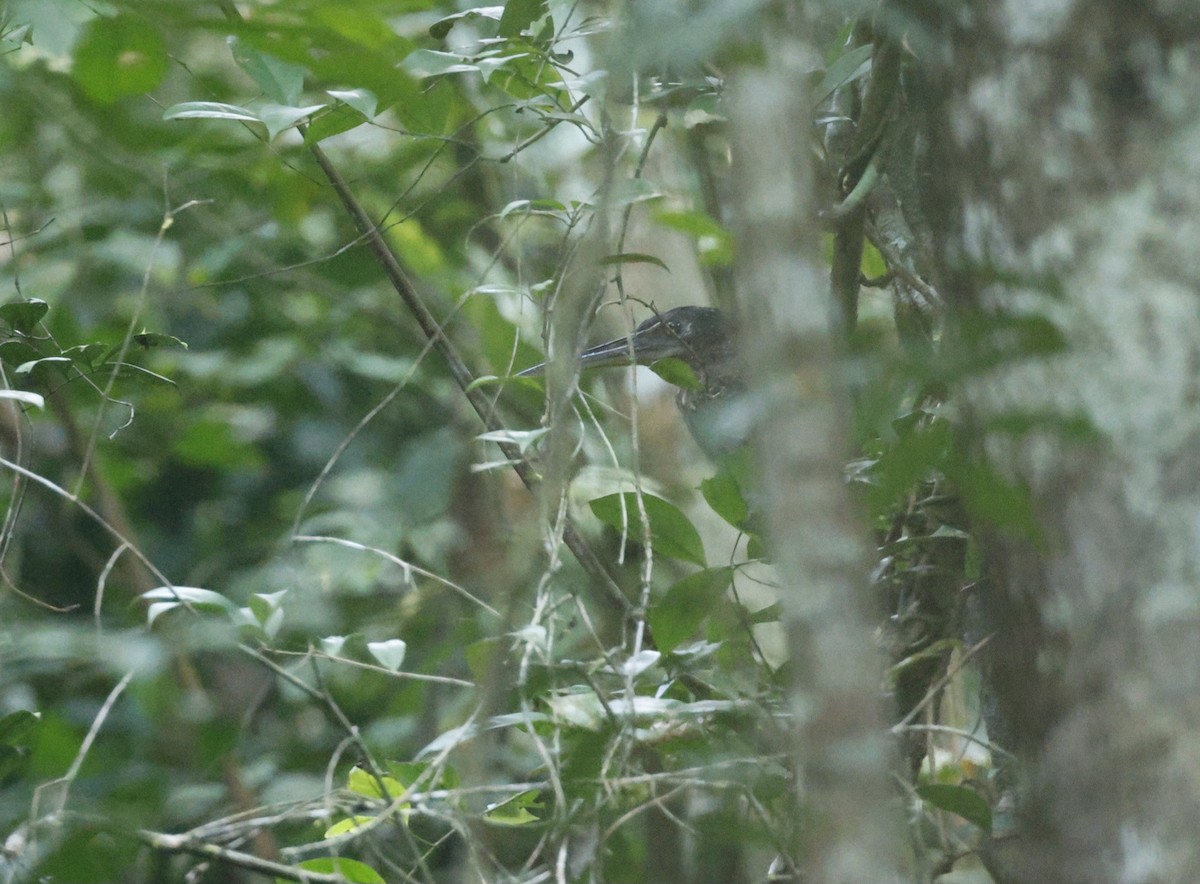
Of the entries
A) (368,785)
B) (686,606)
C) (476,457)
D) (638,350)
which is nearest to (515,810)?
(368,785)

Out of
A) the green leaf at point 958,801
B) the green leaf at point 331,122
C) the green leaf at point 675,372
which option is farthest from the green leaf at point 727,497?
the green leaf at point 331,122

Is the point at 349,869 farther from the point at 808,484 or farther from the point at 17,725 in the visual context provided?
the point at 808,484

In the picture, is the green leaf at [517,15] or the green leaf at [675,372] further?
the green leaf at [675,372]

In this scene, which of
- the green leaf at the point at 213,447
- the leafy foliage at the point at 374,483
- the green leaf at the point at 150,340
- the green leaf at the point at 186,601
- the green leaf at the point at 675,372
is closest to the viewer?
the leafy foliage at the point at 374,483

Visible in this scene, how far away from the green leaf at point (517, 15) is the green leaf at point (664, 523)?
571 millimetres

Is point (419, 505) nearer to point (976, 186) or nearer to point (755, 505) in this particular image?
point (755, 505)

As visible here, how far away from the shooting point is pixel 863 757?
0.60m

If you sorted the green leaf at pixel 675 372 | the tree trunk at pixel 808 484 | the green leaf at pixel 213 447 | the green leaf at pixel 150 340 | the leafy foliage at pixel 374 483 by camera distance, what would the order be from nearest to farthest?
the tree trunk at pixel 808 484, the leafy foliage at pixel 374 483, the green leaf at pixel 150 340, the green leaf at pixel 675 372, the green leaf at pixel 213 447

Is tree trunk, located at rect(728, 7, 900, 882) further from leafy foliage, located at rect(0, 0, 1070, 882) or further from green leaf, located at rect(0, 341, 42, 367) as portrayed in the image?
green leaf, located at rect(0, 341, 42, 367)

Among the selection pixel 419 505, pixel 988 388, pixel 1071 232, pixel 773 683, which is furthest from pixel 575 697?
pixel 419 505

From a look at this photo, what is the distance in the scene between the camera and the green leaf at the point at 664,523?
1.47m

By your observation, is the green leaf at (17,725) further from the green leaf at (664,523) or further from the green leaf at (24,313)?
the green leaf at (664,523)

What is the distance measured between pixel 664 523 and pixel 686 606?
0.56ft

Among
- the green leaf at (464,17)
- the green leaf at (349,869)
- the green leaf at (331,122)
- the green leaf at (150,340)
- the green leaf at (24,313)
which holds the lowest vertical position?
the green leaf at (349,869)
